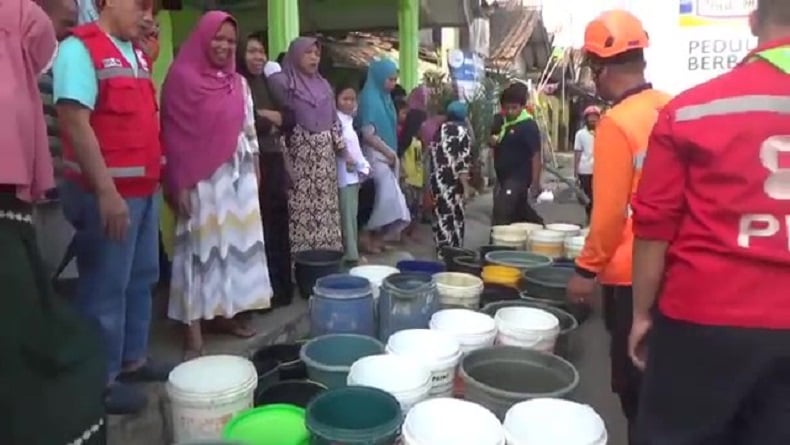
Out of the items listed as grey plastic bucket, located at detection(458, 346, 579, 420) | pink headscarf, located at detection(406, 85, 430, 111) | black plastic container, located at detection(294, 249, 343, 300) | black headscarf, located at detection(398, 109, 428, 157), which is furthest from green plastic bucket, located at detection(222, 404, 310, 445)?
pink headscarf, located at detection(406, 85, 430, 111)

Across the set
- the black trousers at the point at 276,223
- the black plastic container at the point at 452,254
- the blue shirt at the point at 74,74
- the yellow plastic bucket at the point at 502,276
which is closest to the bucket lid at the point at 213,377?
the blue shirt at the point at 74,74

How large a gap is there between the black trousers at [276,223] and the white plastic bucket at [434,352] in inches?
57.0

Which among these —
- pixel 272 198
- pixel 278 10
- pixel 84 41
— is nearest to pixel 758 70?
pixel 84 41

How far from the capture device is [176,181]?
322 centimetres

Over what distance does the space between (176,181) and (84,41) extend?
0.86m

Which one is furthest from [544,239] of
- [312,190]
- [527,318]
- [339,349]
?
[339,349]

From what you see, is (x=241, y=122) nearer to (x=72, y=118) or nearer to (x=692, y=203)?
(x=72, y=118)

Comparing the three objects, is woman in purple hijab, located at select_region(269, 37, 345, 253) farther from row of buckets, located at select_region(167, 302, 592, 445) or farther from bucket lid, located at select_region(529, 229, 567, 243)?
row of buckets, located at select_region(167, 302, 592, 445)

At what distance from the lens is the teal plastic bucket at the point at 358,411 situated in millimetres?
2078

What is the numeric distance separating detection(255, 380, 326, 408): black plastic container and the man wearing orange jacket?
97 centimetres

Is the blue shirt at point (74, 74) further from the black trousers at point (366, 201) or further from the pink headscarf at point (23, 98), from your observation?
the black trousers at point (366, 201)

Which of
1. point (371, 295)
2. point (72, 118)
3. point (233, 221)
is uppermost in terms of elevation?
point (72, 118)

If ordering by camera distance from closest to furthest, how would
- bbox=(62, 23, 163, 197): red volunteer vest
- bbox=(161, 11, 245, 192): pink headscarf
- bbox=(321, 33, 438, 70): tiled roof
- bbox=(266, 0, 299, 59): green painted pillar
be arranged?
bbox=(62, 23, 163, 197): red volunteer vest → bbox=(161, 11, 245, 192): pink headscarf → bbox=(266, 0, 299, 59): green painted pillar → bbox=(321, 33, 438, 70): tiled roof

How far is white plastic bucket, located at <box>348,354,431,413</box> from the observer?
2.45m
